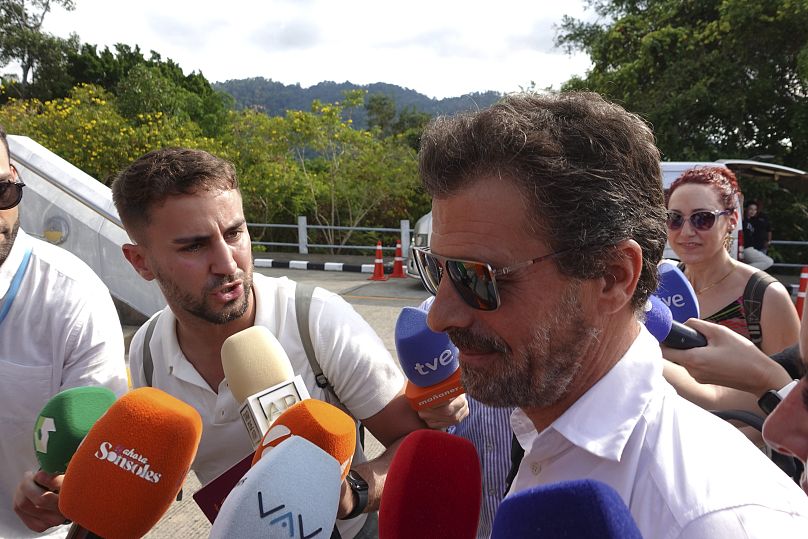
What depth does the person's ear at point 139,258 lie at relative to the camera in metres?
2.07

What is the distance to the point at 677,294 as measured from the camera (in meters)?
2.15

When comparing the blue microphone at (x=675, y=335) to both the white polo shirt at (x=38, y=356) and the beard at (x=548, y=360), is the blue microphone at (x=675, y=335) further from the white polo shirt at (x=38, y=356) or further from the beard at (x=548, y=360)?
the white polo shirt at (x=38, y=356)

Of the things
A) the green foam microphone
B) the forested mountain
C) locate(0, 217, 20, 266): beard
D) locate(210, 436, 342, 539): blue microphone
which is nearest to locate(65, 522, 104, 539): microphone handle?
the green foam microphone

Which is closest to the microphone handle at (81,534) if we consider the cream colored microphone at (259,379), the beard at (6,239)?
the cream colored microphone at (259,379)

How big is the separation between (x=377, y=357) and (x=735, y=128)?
15160 millimetres

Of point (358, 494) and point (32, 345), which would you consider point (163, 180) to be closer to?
point (32, 345)

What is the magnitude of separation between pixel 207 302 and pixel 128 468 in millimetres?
764

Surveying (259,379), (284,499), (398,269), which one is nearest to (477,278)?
(284,499)

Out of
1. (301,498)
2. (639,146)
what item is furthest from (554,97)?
(301,498)

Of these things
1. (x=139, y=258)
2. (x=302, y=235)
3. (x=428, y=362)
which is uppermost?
(x=139, y=258)

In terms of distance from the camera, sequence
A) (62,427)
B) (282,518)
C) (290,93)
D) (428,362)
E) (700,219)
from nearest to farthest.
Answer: (282,518)
(62,427)
(428,362)
(700,219)
(290,93)

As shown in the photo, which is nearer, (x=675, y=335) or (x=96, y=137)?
(x=675, y=335)

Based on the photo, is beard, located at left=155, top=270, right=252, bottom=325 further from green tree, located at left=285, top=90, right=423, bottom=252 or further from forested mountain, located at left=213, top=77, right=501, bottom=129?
forested mountain, located at left=213, top=77, right=501, bottom=129

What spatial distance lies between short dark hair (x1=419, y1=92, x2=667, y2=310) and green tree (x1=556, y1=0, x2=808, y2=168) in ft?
44.2
